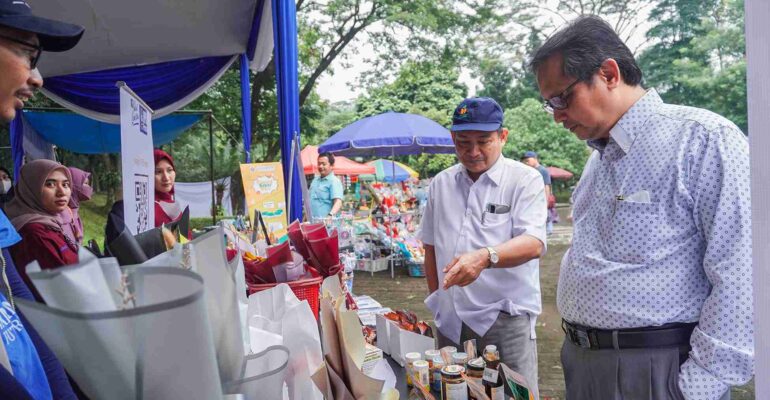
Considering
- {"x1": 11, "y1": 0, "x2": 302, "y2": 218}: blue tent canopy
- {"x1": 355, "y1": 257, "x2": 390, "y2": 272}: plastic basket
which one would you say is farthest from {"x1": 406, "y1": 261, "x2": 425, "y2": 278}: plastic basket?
{"x1": 11, "y1": 0, "x2": 302, "y2": 218}: blue tent canopy

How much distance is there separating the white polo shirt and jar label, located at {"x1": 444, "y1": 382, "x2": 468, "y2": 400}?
3.14ft

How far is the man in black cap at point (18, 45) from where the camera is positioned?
93 cm

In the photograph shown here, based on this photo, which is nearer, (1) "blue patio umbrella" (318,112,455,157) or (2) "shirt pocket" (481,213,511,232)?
(2) "shirt pocket" (481,213,511,232)

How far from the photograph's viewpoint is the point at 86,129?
26.6 ft

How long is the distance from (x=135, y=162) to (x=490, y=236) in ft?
5.30

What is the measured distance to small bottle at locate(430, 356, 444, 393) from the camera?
1.38 metres

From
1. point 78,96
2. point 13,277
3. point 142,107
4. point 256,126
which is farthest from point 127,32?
point 256,126

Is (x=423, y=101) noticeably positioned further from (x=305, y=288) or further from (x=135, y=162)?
(x=305, y=288)

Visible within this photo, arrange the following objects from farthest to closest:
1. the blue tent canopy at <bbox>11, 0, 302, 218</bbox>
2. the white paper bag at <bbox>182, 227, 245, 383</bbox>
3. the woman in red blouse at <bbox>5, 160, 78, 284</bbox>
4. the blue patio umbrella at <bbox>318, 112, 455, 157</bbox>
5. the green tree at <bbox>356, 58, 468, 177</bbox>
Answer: the green tree at <bbox>356, 58, 468, 177</bbox>, the blue patio umbrella at <bbox>318, 112, 455, 157</bbox>, the blue tent canopy at <bbox>11, 0, 302, 218</bbox>, the woman in red blouse at <bbox>5, 160, 78, 284</bbox>, the white paper bag at <bbox>182, 227, 245, 383</bbox>

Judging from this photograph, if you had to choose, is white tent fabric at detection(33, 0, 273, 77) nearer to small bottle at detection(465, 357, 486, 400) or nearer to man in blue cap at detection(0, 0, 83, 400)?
man in blue cap at detection(0, 0, 83, 400)

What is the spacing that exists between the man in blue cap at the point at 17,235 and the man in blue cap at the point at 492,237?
5.32 feet

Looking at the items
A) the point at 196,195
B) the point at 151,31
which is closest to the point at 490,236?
the point at 151,31

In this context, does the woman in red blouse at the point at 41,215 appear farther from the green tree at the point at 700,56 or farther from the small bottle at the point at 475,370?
the green tree at the point at 700,56

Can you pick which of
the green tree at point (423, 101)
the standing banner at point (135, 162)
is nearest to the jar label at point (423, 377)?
the standing banner at point (135, 162)
